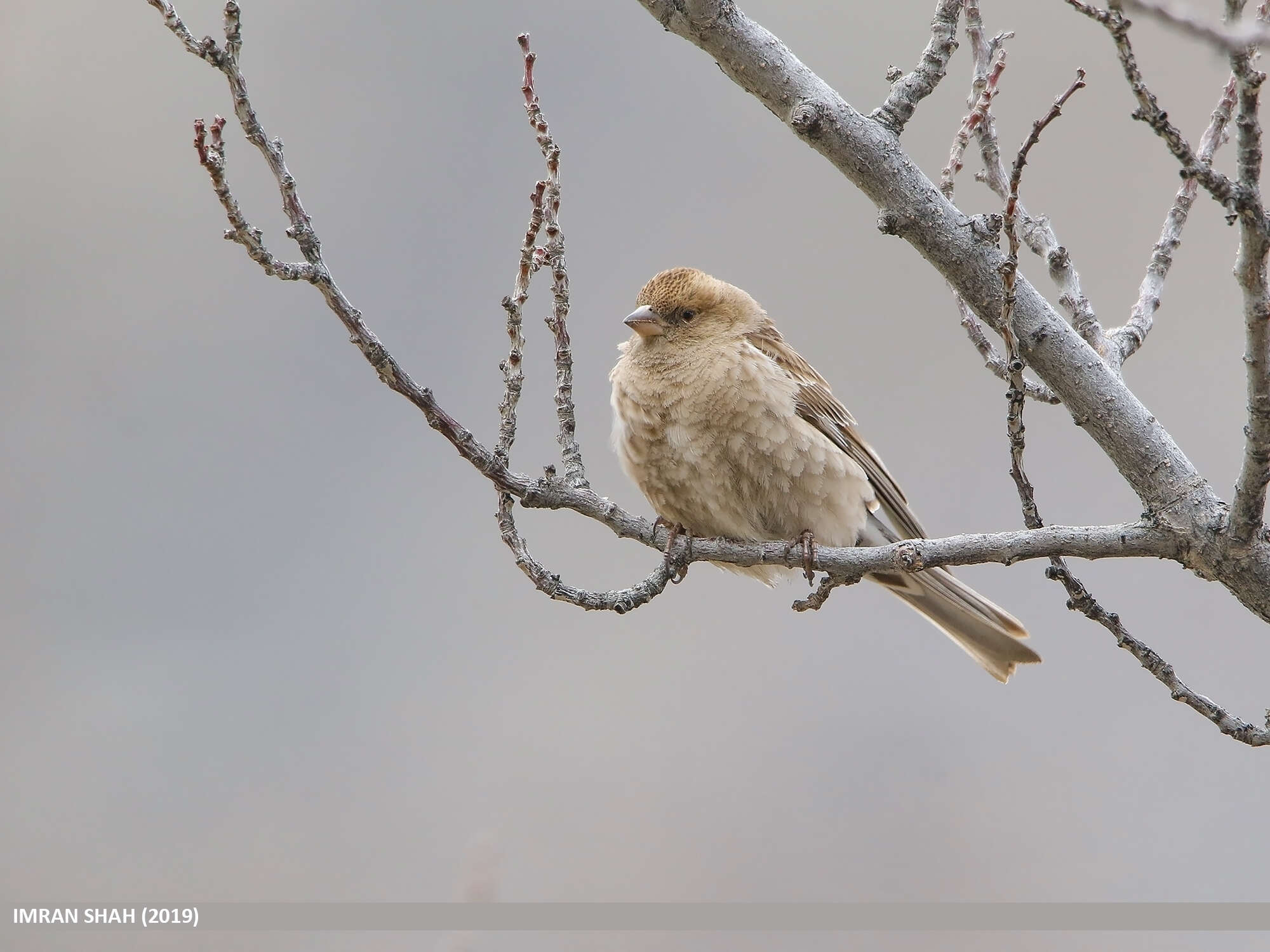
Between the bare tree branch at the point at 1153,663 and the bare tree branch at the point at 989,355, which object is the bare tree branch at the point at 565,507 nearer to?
the bare tree branch at the point at 1153,663

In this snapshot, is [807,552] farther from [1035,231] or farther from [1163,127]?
[1163,127]

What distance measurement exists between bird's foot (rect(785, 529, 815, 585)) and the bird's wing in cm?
68

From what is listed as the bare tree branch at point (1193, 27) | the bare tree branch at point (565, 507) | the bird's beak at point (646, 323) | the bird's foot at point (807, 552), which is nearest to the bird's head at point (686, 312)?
the bird's beak at point (646, 323)

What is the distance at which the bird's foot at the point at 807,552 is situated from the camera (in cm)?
336

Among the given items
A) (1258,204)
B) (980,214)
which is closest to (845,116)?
(980,214)

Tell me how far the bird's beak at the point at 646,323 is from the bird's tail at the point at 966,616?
1.18 m

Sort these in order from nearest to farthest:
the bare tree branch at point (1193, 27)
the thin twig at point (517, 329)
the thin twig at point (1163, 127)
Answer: the bare tree branch at point (1193, 27) < the thin twig at point (1163, 127) < the thin twig at point (517, 329)

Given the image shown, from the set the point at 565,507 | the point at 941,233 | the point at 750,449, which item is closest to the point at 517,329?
the point at 565,507

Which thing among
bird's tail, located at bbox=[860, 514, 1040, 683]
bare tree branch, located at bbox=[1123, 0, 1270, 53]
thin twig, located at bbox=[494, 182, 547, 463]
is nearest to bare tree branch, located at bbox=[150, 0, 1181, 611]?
thin twig, located at bbox=[494, 182, 547, 463]

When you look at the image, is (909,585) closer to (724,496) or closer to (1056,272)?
(724,496)

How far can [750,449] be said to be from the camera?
430cm

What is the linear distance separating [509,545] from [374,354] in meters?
0.74

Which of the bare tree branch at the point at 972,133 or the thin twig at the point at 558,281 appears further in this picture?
the bare tree branch at the point at 972,133

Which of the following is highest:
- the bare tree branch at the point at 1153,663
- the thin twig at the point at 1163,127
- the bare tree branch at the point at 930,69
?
the bare tree branch at the point at 930,69
